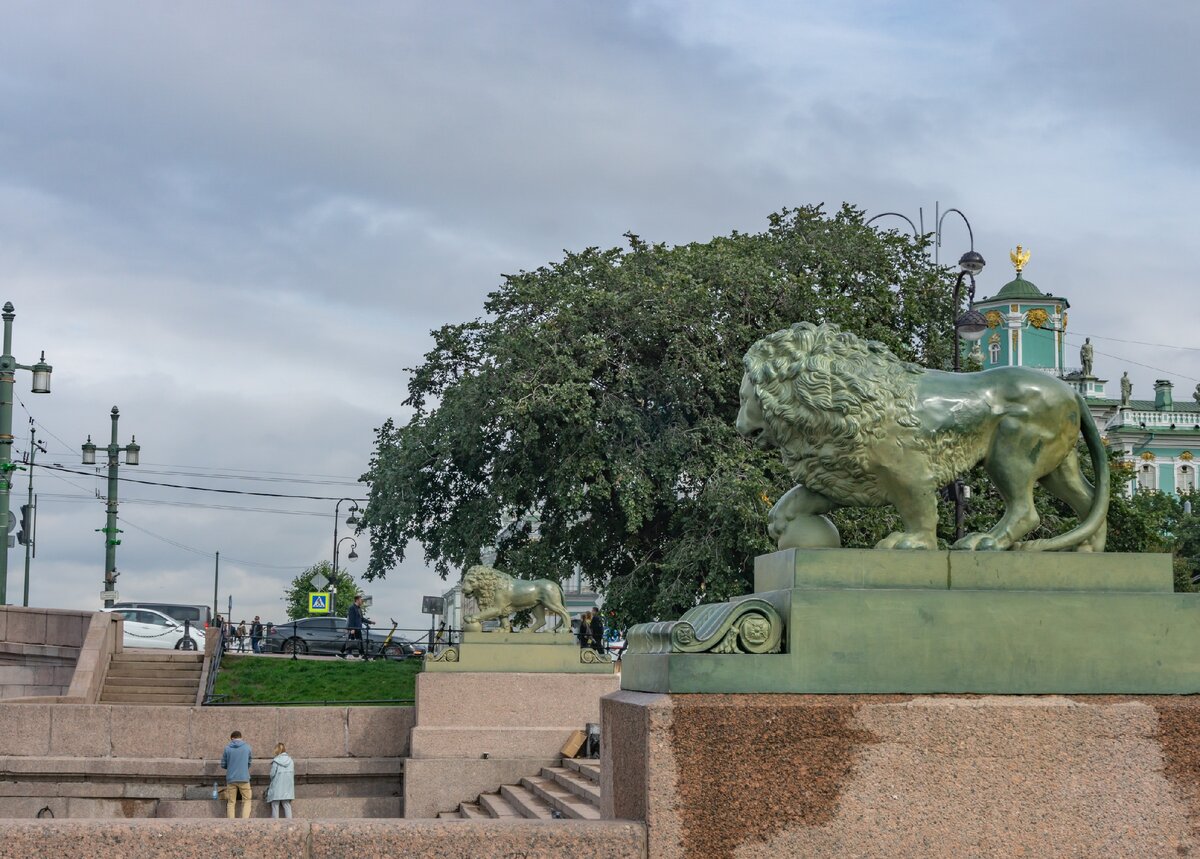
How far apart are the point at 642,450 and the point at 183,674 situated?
33.7ft

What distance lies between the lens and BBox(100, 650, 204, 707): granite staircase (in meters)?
26.1

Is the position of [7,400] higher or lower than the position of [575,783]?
higher

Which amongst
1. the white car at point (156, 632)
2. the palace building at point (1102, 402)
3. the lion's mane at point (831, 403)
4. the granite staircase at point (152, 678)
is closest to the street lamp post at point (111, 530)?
the white car at point (156, 632)

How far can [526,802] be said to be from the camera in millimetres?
15320

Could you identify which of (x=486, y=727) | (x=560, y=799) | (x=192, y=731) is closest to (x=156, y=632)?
(x=192, y=731)

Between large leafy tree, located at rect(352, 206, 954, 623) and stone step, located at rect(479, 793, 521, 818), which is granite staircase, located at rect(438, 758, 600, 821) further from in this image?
large leafy tree, located at rect(352, 206, 954, 623)

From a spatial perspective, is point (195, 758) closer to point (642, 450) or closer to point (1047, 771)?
point (642, 450)

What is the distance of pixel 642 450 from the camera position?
2684 cm

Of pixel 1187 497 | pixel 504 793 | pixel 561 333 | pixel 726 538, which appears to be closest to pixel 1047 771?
pixel 504 793

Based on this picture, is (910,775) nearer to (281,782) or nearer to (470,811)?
(470,811)

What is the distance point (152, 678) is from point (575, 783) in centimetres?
1488

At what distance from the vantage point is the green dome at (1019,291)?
69.2 m

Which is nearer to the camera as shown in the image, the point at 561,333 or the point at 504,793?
the point at 504,793

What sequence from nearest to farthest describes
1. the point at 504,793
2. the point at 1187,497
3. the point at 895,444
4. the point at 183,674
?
the point at 895,444 < the point at 504,793 < the point at 183,674 < the point at 1187,497
